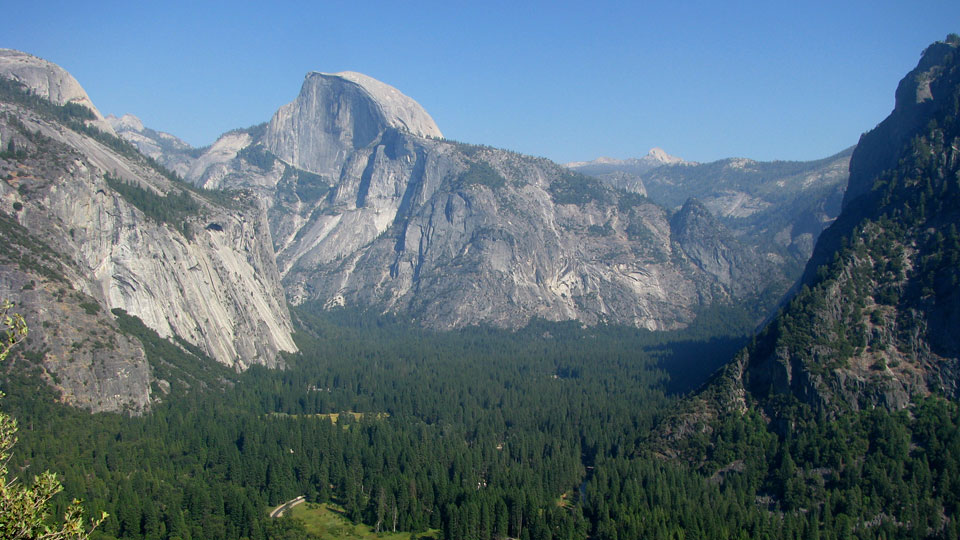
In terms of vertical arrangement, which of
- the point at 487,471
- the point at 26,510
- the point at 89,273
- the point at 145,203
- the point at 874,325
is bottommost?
the point at 487,471

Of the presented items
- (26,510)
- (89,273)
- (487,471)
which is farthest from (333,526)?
(89,273)

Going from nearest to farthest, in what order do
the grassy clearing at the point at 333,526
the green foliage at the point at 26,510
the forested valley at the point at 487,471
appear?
1. the green foliage at the point at 26,510
2. the forested valley at the point at 487,471
3. the grassy clearing at the point at 333,526

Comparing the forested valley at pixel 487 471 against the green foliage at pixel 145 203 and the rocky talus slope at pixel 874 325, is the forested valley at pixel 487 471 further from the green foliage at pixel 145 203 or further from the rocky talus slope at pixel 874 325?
the green foliage at pixel 145 203

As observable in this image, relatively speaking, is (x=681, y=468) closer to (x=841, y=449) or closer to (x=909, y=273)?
(x=841, y=449)

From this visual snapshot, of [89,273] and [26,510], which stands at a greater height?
[89,273]

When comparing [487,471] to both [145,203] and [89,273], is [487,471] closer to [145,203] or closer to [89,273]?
[89,273]

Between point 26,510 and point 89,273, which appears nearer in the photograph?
point 26,510

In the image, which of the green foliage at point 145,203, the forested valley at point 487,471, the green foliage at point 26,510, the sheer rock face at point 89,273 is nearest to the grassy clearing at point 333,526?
the forested valley at point 487,471

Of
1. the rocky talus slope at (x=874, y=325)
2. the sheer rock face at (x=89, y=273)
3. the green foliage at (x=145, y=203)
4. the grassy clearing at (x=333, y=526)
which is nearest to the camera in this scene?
the grassy clearing at (x=333, y=526)
